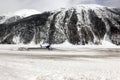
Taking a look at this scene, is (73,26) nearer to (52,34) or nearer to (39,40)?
(52,34)

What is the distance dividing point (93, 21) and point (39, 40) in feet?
130

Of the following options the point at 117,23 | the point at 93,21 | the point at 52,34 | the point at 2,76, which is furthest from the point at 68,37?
the point at 2,76

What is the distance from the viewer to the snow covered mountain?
140 metres

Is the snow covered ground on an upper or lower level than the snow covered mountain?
lower

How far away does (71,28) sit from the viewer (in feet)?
483

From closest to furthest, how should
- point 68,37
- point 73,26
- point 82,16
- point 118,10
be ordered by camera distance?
point 68,37, point 73,26, point 82,16, point 118,10

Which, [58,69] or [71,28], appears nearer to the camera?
[58,69]

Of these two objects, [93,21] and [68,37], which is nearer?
[68,37]

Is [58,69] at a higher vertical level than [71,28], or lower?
lower

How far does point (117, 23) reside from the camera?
152 m

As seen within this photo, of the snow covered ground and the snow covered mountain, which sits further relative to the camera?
the snow covered mountain

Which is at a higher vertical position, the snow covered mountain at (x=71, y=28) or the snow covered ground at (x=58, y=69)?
the snow covered mountain at (x=71, y=28)

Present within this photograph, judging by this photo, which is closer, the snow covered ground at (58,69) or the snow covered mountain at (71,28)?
the snow covered ground at (58,69)

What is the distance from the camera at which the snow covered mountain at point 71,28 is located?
140375mm
